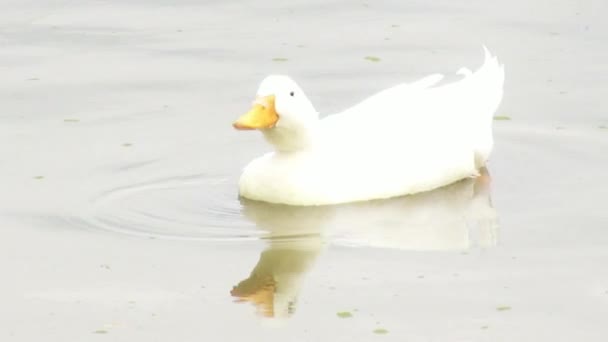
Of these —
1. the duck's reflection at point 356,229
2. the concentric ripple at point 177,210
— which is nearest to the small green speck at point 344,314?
the duck's reflection at point 356,229

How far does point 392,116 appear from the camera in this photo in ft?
44.7

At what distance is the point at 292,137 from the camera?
1309 cm

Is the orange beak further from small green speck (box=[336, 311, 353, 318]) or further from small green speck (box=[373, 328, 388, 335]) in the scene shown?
small green speck (box=[373, 328, 388, 335])

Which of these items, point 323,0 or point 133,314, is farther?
point 323,0

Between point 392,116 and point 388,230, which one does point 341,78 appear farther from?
point 388,230

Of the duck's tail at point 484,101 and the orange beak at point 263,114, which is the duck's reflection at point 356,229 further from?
the orange beak at point 263,114

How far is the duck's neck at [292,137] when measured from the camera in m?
13.0

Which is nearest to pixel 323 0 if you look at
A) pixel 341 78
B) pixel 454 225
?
pixel 341 78

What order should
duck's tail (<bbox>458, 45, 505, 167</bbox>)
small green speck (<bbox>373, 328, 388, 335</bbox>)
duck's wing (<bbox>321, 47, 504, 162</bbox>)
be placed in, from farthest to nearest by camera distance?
duck's tail (<bbox>458, 45, 505, 167</bbox>), duck's wing (<bbox>321, 47, 504, 162</bbox>), small green speck (<bbox>373, 328, 388, 335</bbox>)

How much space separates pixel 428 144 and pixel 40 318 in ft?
13.0

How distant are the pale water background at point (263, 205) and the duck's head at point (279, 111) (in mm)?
583

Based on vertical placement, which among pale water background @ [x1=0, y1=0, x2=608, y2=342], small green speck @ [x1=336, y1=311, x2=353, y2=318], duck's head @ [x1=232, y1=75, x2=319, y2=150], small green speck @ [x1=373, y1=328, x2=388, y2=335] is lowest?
pale water background @ [x1=0, y1=0, x2=608, y2=342]

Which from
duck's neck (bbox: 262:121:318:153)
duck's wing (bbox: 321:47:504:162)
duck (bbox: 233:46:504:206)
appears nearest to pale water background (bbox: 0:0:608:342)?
duck (bbox: 233:46:504:206)

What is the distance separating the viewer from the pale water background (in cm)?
1078
